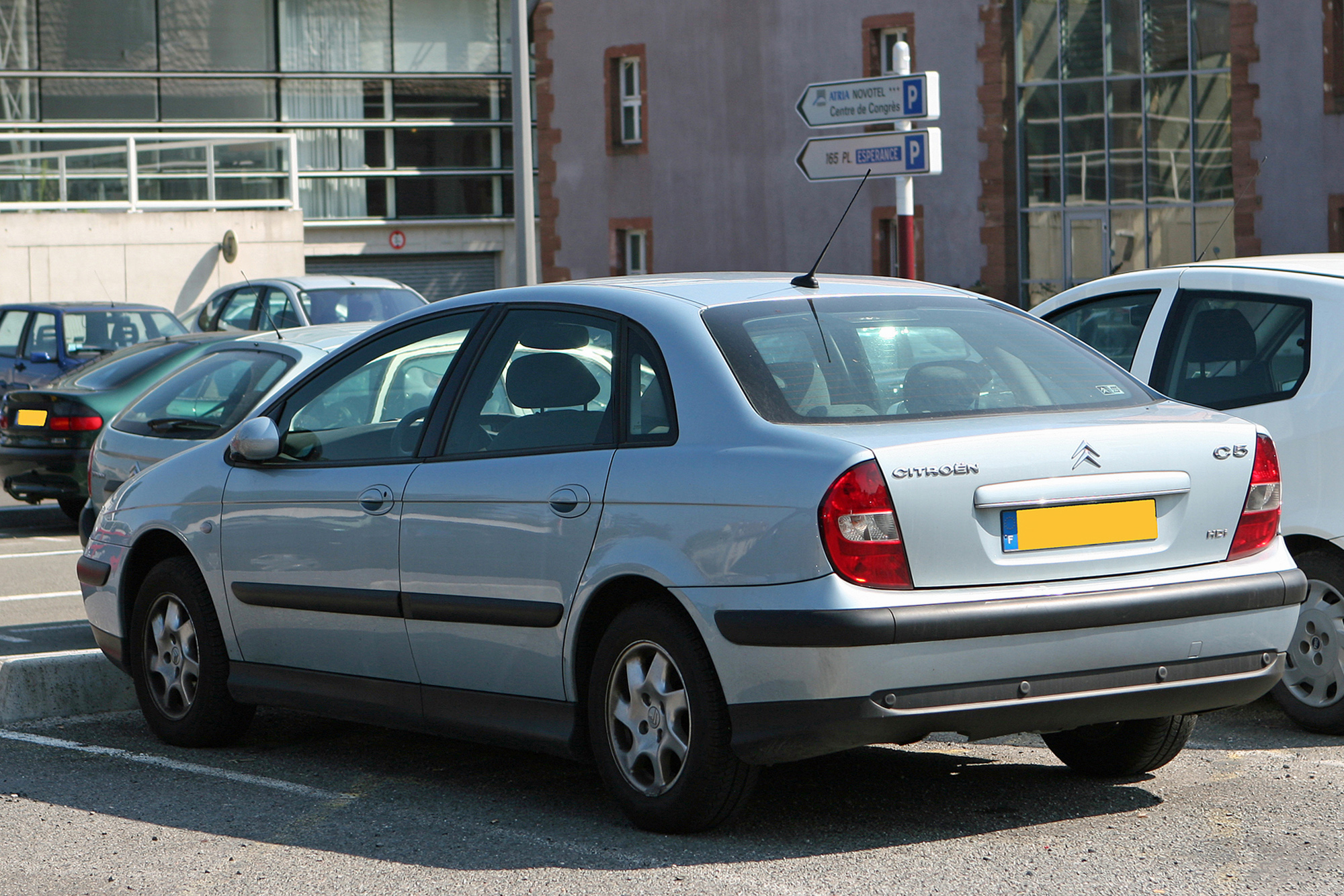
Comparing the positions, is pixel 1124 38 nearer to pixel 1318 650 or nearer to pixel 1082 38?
pixel 1082 38

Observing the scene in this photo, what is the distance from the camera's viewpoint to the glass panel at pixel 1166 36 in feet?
88.6

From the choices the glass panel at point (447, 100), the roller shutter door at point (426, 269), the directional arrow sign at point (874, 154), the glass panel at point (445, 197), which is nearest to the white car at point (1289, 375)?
the directional arrow sign at point (874, 154)

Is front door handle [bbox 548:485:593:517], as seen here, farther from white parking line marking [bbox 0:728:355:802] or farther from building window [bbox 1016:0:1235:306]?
building window [bbox 1016:0:1235:306]

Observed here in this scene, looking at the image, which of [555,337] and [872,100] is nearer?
[555,337]

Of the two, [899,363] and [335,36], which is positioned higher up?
[335,36]

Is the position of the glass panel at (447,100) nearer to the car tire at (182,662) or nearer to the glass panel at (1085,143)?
the glass panel at (1085,143)

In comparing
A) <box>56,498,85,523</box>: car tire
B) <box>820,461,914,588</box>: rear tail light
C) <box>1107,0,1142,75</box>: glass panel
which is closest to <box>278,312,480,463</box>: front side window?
<box>820,461,914,588</box>: rear tail light

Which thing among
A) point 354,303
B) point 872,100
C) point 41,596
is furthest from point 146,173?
point 41,596

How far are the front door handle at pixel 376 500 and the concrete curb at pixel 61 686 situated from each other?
1.74 meters

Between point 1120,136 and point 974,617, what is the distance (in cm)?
2447

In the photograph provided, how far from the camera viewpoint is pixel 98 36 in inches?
1604

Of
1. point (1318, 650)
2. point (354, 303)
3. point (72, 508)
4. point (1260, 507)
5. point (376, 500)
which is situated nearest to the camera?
point (1260, 507)

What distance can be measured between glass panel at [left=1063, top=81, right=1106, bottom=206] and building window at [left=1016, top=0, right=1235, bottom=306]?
2 centimetres

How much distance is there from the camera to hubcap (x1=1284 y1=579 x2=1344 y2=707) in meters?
6.30
